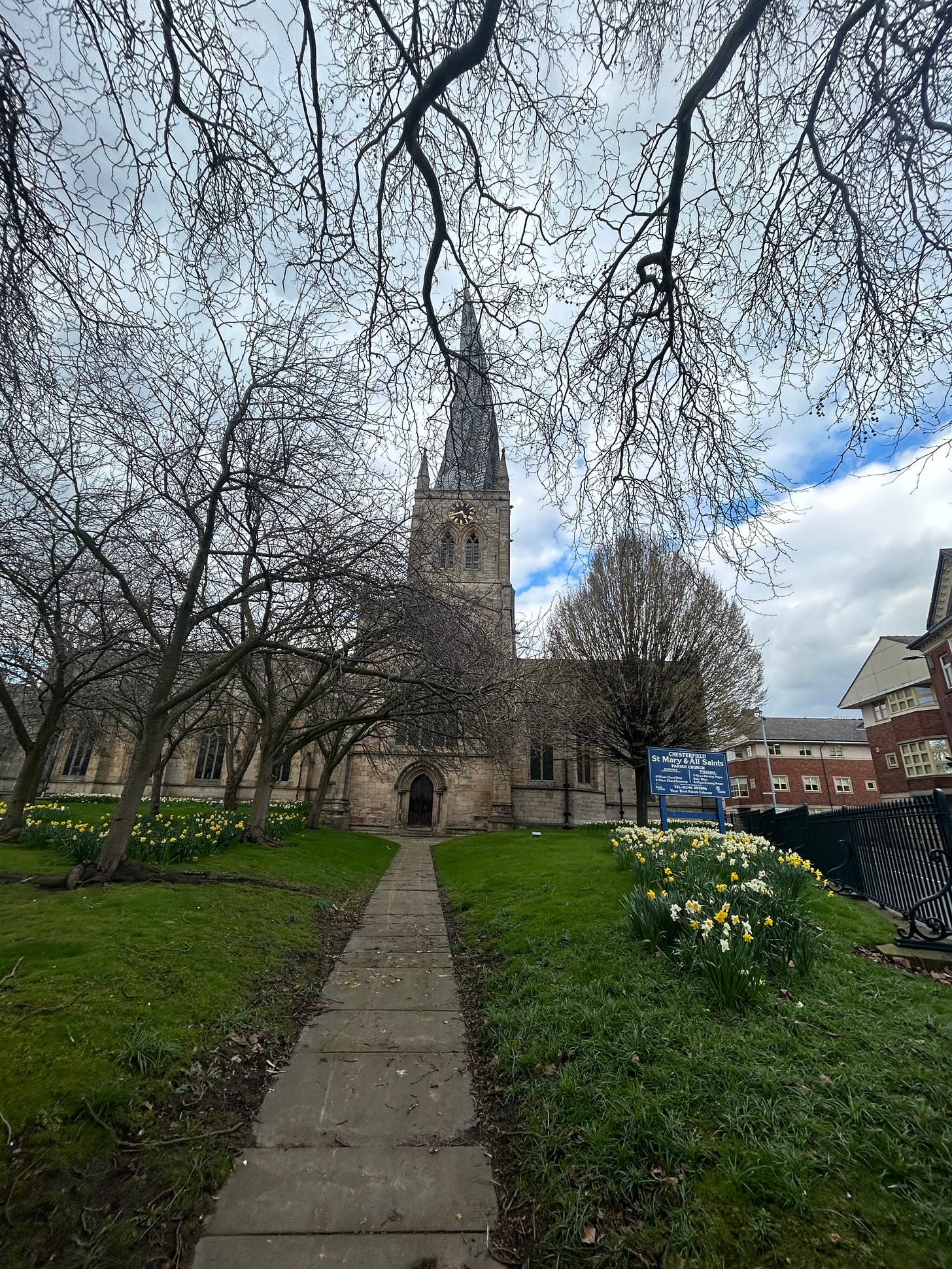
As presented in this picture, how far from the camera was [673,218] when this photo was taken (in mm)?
3434

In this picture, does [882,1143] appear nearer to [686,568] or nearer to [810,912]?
[686,568]

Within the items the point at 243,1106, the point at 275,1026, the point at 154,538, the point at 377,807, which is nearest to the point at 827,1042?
the point at 243,1106

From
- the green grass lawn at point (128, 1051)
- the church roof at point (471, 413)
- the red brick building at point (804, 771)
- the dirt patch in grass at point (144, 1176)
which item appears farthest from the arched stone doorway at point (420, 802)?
the red brick building at point (804, 771)

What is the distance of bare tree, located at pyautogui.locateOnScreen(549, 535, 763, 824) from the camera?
68.7 ft

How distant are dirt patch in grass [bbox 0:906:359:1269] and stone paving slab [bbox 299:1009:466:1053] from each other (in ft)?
1.47

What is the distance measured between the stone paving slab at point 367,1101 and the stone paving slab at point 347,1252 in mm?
667

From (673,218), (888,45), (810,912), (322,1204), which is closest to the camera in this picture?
(322,1204)

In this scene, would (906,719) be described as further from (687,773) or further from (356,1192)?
(356,1192)

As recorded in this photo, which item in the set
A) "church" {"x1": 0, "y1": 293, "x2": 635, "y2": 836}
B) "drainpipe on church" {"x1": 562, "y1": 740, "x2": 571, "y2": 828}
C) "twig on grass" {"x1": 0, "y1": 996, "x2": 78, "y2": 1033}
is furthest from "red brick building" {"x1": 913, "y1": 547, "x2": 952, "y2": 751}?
"twig on grass" {"x1": 0, "y1": 996, "x2": 78, "y2": 1033}

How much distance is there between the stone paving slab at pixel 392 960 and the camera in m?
6.18

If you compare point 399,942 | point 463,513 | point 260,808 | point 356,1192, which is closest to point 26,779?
point 260,808

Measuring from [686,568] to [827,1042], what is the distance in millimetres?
3207

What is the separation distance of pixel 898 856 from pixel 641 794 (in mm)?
16548

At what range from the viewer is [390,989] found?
546cm
